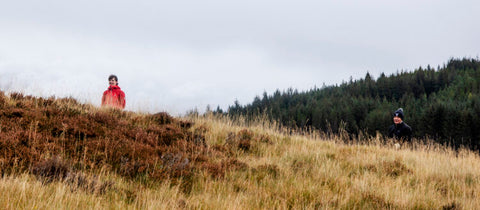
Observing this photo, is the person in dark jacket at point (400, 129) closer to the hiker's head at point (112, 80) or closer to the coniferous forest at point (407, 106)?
the hiker's head at point (112, 80)

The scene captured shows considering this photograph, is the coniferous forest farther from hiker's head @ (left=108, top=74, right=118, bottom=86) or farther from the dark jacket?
hiker's head @ (left=108, top=74, right=118, bottom=86)

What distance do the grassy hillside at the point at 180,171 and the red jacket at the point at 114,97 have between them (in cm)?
174

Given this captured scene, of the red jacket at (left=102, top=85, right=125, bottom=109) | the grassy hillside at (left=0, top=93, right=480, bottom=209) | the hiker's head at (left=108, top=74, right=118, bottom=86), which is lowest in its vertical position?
the grassy hillside at (left=0, top=93, right=480, bottom=209)

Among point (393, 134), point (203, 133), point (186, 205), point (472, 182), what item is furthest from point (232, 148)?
point (393, 134)

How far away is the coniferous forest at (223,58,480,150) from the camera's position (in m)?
61.9

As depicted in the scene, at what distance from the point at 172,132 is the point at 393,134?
25.3 ft

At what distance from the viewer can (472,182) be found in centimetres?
636

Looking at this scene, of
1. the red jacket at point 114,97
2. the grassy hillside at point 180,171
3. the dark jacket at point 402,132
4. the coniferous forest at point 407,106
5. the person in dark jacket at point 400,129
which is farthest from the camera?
the coniferous forest at point 407,106

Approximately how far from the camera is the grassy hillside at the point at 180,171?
4039 millimetres

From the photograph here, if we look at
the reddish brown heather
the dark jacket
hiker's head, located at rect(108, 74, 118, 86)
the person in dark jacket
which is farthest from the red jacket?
the dark jacket

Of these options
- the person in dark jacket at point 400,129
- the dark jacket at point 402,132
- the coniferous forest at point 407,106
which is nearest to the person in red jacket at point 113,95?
the person in dark jacket at point 400,129

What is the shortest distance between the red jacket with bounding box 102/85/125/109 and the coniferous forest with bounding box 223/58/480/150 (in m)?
42.7

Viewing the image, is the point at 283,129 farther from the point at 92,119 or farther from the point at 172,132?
the point at 92,119

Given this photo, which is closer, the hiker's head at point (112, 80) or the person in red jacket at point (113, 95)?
the person in red jacket at point (113, 95)
